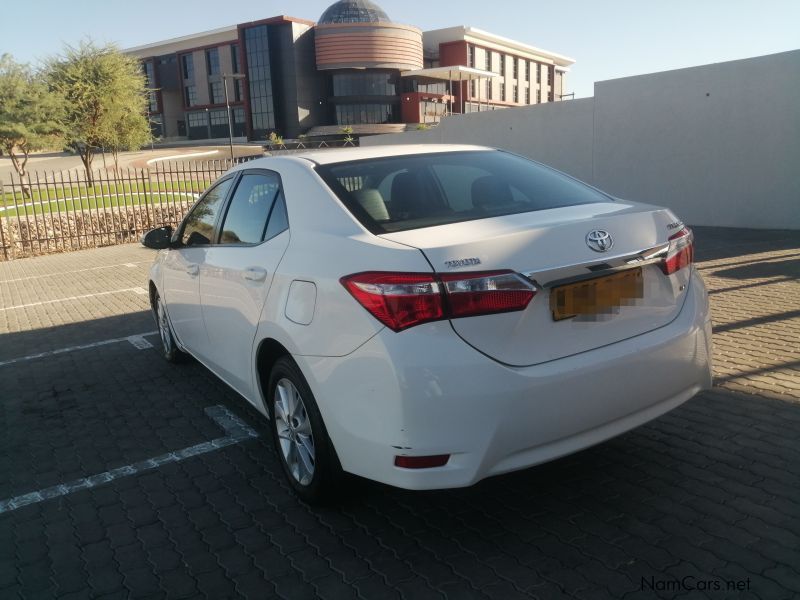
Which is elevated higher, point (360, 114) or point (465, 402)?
point (360, 114)

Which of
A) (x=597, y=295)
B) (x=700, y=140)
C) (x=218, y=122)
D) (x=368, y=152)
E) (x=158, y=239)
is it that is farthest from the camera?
(x=218, y=122)

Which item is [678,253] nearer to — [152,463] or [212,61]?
[152,463]

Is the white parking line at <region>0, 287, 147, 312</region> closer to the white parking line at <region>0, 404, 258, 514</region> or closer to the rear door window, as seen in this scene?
the white parking line at <region>0, 404, 258, 514</region>

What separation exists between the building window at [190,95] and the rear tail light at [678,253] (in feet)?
285

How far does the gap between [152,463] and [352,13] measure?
259 feet

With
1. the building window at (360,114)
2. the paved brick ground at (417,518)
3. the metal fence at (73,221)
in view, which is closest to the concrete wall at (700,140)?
the paved brick ground at (417,518)

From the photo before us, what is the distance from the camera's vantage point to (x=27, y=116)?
1183 inches

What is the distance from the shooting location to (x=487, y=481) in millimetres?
3266

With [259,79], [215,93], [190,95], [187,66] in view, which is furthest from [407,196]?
[187,66]

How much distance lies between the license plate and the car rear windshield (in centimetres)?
55

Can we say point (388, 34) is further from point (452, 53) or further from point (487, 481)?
point (487, 481)

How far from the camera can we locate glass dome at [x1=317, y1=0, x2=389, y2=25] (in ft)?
244

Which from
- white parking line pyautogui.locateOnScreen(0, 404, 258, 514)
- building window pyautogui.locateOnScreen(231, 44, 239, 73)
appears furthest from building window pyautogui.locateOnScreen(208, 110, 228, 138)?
white parking line pyautogui.locateOnScreen(0, 404, 258, 514)

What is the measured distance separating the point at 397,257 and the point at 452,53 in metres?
82.4
